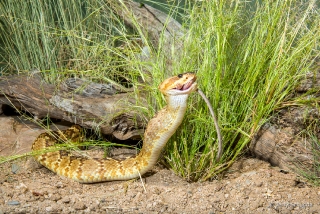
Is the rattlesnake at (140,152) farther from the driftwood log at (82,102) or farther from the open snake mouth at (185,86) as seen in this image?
the driftwood log at (82,102)

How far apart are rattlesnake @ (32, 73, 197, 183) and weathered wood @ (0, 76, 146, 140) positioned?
9.6 inches

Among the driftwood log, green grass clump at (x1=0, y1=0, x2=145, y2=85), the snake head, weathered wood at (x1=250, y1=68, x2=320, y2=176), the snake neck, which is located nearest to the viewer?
the snake head

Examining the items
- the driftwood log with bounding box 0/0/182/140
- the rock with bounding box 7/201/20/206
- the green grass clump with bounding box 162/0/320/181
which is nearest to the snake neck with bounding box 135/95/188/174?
the green grass clump with bounding box 162/0/320/181

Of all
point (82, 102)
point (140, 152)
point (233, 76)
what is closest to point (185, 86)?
point (233, 76)

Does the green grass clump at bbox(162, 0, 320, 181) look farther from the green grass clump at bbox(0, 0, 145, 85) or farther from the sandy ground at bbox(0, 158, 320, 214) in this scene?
the green grass clump at bbox(0, 0, 145, 85)

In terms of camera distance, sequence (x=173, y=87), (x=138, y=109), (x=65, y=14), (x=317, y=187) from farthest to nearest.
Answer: (x=65, y=14)
(x=138, y=109)
(x=317, y=187)
(x=173, y=87)

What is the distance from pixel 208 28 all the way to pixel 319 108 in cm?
98

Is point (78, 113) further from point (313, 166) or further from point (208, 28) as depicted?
point (313, 166)

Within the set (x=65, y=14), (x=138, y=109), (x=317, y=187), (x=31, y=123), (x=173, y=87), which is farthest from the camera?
(x=65, y=14)

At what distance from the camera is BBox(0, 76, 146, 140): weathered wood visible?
155 inches

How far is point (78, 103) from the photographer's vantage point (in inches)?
158

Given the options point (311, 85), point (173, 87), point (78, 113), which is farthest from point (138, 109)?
point (311, 85)

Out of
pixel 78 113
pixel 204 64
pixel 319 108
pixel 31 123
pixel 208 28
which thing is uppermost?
pixel 208 28

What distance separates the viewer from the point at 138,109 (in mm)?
3828
